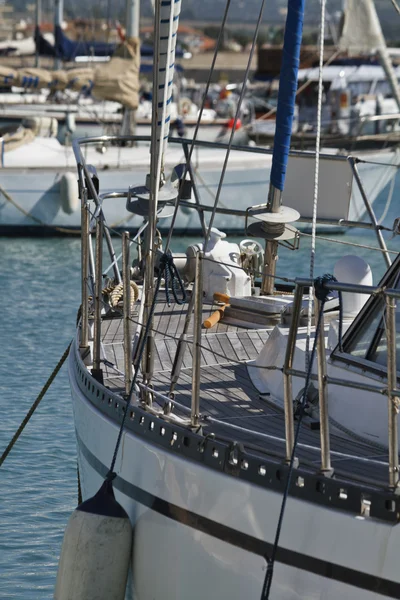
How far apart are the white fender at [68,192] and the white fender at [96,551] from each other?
18.5m

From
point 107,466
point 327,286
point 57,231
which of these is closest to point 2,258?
point 57,231

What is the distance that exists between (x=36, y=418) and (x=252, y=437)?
6.15m

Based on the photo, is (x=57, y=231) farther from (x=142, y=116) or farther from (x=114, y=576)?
(x=114, y=576)

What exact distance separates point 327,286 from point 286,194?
3.80 metres

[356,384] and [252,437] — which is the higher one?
[356,384]

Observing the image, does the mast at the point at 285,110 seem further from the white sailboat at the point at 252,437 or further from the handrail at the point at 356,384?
the handrail at the point at 356,384

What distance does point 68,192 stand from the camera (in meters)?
24.2

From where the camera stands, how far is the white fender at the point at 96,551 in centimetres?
589

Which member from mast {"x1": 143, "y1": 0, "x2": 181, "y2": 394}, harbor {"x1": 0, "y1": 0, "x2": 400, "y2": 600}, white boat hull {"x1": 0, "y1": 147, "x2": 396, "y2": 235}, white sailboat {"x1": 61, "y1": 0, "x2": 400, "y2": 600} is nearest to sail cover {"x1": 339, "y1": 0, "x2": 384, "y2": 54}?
white boat hull {"x1": 0, "y1": 147, "x2": 396, "y2": 235}

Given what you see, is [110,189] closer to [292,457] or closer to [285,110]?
[285,110]

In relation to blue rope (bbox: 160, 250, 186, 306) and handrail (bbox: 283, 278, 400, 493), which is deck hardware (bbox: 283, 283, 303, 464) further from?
blue rope (bbox: 160, 250, 186, 306)

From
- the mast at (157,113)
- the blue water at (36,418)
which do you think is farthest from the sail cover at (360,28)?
the mast at (157,113)

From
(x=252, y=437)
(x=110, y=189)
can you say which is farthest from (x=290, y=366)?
(x=110, y=189)

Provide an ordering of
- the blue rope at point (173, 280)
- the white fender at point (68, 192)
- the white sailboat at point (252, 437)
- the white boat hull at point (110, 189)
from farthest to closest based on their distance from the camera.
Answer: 1. the white boat hull at point (110, 189)
2. the white fender at point (68, 192)
3. the blue rope at point (173, 280)
4. the white sailboat at point (252, 437)
